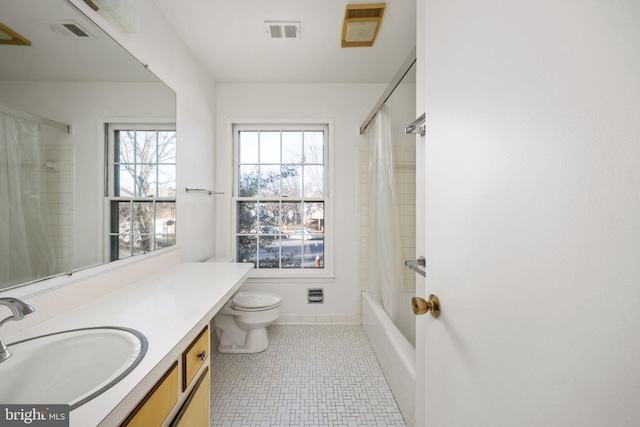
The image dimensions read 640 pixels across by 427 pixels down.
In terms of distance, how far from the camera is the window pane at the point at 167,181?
1.78 m

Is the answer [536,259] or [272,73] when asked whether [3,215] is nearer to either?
[536,259]

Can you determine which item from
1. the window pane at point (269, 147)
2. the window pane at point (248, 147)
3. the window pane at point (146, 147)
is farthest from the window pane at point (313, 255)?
the window pane at point (146, 147)

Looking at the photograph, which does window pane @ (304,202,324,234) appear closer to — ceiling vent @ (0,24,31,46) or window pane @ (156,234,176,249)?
window pane @ (156,234,176,249)

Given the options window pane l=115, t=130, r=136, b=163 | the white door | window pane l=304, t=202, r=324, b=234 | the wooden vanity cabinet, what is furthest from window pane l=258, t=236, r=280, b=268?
the white door

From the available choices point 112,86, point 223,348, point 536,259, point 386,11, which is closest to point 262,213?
point 223,348

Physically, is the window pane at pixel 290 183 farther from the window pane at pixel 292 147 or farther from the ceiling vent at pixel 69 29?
the ceiling vent at pixel 69 29

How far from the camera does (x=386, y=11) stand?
1.81 meters

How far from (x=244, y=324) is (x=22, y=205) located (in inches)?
64.9

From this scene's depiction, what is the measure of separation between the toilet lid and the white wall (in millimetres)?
388

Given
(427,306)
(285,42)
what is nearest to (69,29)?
(285,42)

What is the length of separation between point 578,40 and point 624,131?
14 centimetres

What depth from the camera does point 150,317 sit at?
1.03 m

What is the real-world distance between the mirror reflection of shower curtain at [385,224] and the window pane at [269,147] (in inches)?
40.9

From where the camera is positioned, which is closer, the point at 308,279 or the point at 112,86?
the point at 112,86
